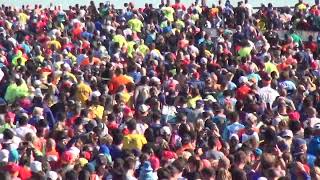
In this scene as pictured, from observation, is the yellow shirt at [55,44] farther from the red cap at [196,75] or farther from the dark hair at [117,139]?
the dark hair at [117,139]

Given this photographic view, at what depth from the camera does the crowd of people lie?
13.2 m

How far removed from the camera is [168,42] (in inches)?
1051

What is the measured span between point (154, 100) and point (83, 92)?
6.03ft

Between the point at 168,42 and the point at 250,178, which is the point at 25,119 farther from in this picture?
the point at 168,42

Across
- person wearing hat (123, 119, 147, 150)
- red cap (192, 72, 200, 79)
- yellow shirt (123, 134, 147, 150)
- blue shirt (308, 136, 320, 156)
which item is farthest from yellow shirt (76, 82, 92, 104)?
blue shirt (308, 136, 320, 156)

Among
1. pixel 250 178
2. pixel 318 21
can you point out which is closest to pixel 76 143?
pixel 250 178

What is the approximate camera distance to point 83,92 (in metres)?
18.9

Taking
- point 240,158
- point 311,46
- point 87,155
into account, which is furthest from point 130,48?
point 240,158

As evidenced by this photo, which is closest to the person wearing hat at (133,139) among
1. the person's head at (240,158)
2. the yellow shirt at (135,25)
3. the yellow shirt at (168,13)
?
the person's head at (240,158)

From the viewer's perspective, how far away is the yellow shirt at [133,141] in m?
14.7

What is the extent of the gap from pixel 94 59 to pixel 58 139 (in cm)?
Result: 897

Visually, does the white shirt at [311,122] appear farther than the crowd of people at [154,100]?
Yes

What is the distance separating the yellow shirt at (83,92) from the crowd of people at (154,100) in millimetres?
17

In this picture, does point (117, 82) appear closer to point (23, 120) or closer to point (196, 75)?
point (196, 75)
